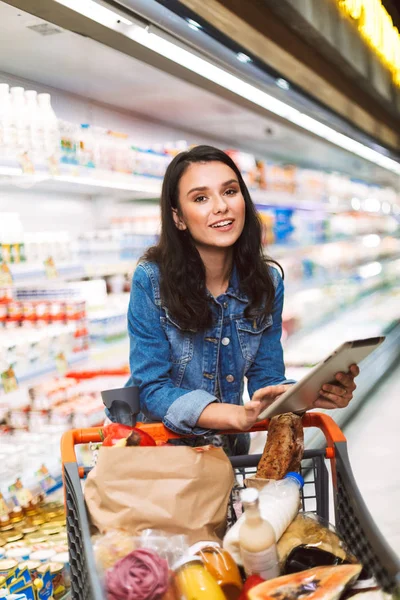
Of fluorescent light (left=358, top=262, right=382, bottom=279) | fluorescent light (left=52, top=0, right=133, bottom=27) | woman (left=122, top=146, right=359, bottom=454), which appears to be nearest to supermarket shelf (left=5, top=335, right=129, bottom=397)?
woman (left=122, top=146, right=359, bottom=454)

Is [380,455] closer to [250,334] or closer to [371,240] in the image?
[250,334]

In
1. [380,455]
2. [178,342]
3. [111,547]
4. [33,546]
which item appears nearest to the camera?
[111,547]

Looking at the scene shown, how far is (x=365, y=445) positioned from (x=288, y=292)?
4.19 ft

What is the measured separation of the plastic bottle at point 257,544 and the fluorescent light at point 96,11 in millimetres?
1670

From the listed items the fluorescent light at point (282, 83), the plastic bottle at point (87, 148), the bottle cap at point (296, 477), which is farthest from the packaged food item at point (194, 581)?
the fluorescent light at point (282, 83)

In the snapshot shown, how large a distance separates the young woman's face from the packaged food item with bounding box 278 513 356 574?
2.37 ft

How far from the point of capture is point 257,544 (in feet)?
3.57

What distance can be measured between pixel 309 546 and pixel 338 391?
0.38 metres

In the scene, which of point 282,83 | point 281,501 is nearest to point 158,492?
→ point 281,501

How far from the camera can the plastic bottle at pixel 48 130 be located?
301cm

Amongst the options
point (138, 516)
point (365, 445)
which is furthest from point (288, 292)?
point (138, 516)

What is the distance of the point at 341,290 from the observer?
7262 mm

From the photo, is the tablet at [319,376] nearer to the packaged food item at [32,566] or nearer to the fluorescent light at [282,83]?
the packaged food item at [32,566]

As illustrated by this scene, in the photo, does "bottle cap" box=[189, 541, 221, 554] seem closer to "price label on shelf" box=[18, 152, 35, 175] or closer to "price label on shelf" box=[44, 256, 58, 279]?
"price label on shelf" box=[18, 152, 35, 175]
